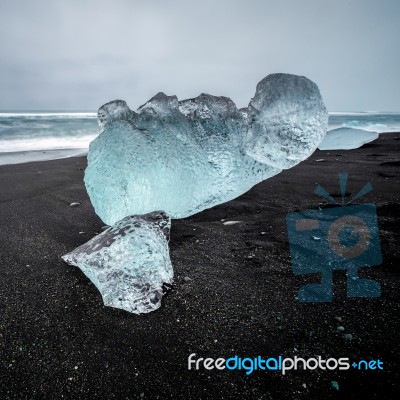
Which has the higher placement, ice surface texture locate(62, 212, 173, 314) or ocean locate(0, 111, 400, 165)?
ocean locate(0, 111, 400, 165)

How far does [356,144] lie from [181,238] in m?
6.45

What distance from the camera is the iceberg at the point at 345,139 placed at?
6.71m

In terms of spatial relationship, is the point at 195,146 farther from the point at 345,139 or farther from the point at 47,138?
the point at 47,138

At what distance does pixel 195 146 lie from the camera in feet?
7.23

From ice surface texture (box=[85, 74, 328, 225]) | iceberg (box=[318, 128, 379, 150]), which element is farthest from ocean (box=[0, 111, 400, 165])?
iceberg (box=[318, 128, 379, 150])

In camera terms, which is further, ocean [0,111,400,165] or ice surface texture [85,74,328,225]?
ocean [0,111,400,165]

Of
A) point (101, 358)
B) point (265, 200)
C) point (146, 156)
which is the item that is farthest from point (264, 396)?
point (265, 200)

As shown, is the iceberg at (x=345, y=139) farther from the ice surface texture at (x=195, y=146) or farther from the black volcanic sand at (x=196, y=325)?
the ice surface texture at (x=195, y=146)

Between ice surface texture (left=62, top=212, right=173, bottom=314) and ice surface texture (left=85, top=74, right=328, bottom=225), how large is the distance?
31cm

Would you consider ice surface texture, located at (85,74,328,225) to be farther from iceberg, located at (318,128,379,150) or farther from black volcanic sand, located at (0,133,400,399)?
iceberg, located at (318,128,379,150)

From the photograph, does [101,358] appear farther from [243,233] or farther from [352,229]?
[352,229]

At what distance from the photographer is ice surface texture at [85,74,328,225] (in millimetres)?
1906

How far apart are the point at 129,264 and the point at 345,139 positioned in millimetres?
7134

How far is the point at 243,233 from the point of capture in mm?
2180
